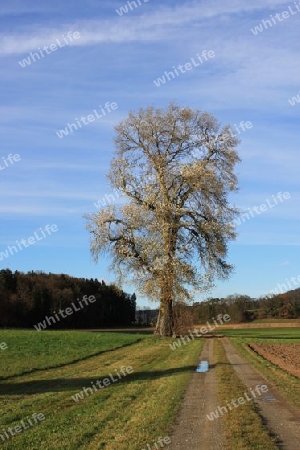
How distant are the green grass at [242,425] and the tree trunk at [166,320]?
22.6m

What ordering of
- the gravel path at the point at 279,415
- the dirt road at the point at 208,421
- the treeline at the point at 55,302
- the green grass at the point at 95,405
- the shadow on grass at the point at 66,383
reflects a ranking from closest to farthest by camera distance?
the dirt road at the point at 208,421, the gravel path at the point at 279,415, the green grass at the point at 95,405, the shadow on grass at the point at 66,383, the treeline at the point at 55,302

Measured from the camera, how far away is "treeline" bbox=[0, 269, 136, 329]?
3209 inches

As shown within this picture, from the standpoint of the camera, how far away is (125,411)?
10.9 m

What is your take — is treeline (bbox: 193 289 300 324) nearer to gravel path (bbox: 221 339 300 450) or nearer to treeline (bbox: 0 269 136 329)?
treeline (bbox: 0 269 136 329)

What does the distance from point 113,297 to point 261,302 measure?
30061 millimetres

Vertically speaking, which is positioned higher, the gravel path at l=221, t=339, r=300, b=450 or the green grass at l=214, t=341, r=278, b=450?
the green grass at l=214, t=341, r=278, b=450

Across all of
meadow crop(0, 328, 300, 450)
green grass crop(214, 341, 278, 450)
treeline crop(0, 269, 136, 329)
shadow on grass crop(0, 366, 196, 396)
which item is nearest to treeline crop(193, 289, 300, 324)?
treeline crop(0, 269, 136, 329)

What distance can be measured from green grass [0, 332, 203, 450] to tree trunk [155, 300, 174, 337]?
49.8 ft

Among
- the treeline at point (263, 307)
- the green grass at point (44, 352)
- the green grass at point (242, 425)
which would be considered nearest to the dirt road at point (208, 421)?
the green grass at point (242, 425)

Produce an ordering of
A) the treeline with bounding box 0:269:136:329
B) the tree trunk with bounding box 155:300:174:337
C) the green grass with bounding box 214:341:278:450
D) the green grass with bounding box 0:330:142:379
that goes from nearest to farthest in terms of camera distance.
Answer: the green grass with bounding box 214:341:278:450 < the green grass with bounding box 0:330:142:379 < the tree trunk with bounding box 155:300:174:337 < the treeline with bounding box 0:269:136:329

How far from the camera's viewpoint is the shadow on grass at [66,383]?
14.1 meters

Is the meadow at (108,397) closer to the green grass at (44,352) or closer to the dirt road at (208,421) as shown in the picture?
the green grass at (44,352)

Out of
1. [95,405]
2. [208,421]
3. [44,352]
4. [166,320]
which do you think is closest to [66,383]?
[95,405]

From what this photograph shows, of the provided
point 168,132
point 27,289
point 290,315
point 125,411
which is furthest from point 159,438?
point 290,315
